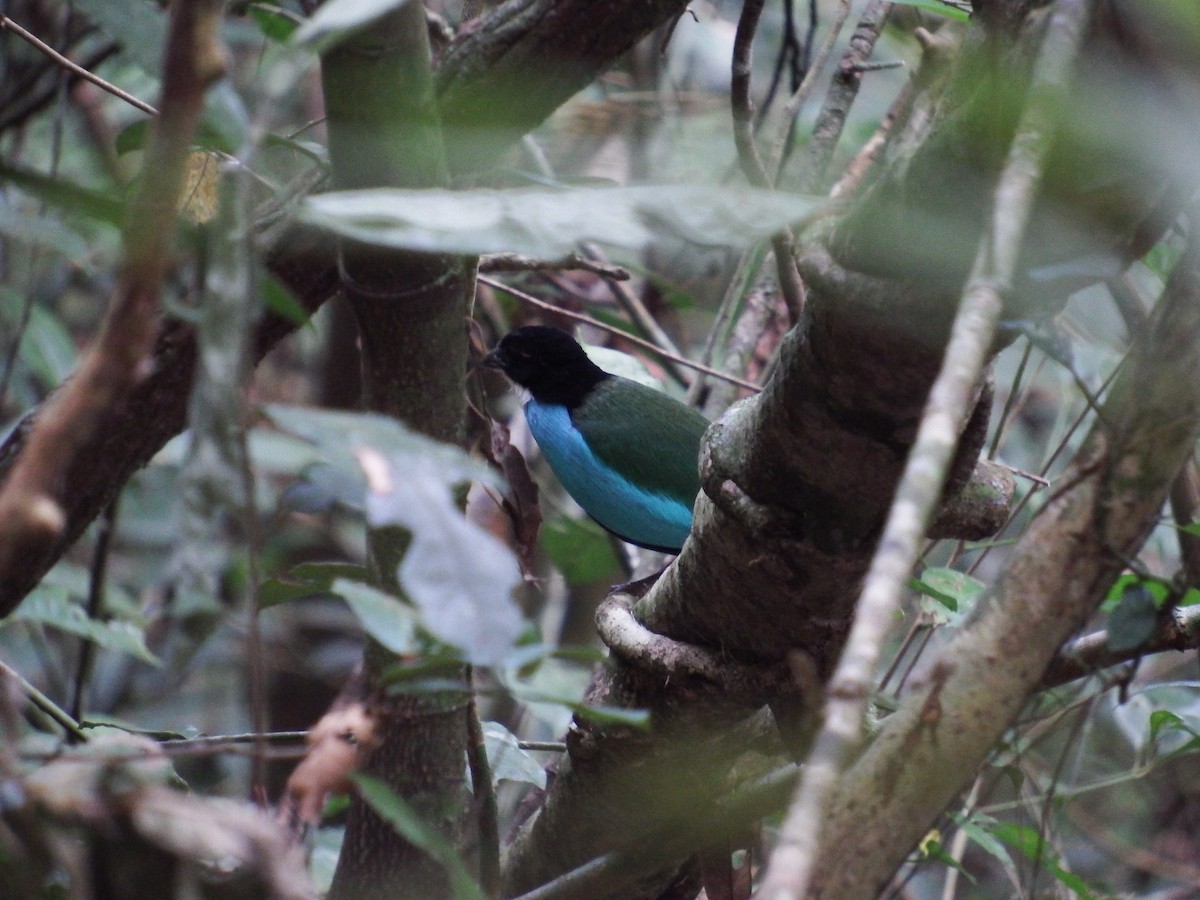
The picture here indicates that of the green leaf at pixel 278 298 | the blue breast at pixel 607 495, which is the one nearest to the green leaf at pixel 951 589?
the blue breast at pixel 607 495

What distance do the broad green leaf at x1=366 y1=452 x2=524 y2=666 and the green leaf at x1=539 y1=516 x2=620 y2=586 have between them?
253 cm

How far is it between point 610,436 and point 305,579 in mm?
1627

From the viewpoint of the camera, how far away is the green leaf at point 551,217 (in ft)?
2.72

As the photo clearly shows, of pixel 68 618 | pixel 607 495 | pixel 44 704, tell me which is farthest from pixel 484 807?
pixel 607 495

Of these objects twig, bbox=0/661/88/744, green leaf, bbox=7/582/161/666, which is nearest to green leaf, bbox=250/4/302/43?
twig, bbox=0/661/88/744

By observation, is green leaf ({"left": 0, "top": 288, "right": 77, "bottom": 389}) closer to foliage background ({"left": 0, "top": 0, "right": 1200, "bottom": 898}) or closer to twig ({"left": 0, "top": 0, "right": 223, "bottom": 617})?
foliage background ({"left": 0, "top": 0, "right": 1200, "bottom": 898})

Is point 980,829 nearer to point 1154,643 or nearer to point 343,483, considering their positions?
point 1154,643

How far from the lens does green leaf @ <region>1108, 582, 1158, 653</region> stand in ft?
3.60

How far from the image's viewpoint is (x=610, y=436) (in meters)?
3.24

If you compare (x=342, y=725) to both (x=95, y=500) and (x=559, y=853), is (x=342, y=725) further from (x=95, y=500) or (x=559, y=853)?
(x=559, y=853)

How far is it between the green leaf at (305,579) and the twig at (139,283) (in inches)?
30.9

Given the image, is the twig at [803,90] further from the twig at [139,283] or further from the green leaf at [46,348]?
the twig at [139,283]

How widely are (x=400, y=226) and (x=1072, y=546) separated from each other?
1.78ft

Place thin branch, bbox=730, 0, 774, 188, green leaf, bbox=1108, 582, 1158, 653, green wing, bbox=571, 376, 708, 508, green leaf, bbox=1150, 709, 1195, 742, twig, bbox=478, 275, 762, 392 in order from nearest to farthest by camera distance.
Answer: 1. green leaf, bbox=1108, 582, 1158, 653
2. green leaf, bbox=1150, 709, 1195, 742
3. thin branch, bbox=730, 0, 774, 188
4. twig, bbox=478, 275, 762, 392
5. green wing, bbox=571, 376, 708, 508
